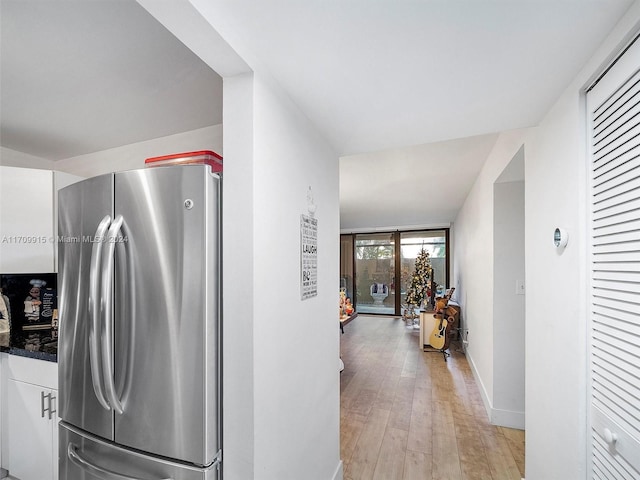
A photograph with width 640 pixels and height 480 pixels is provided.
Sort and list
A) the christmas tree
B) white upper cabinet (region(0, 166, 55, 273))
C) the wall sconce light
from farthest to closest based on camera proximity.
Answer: the christmas tree < white upper cabinet (region(0, 166, 55, 273)) < the wall sconce light

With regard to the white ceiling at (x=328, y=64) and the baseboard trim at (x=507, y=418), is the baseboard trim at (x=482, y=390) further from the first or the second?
the white ceiling at (x=328, y=64)

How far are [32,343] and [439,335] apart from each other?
481 centimetres

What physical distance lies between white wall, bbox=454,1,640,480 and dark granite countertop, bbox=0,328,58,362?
102 inches

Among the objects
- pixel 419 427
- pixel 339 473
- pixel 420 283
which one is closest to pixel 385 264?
pixel 420 283

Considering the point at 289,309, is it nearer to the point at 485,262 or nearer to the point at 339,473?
the point at 339,473

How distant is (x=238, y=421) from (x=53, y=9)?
1.62 metres

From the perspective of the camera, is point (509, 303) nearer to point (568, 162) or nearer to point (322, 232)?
point (568, 162)

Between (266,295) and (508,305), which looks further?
(508,305)

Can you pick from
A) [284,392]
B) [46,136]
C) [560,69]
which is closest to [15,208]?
[46,136]

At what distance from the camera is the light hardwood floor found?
7.06ft

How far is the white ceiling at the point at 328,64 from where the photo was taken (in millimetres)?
920

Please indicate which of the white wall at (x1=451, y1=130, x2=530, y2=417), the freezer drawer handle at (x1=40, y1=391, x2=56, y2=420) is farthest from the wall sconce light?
the freezer drawer handle at (x1=40, y1=391, x2=56, y2=420)

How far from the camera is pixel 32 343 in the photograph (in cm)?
192

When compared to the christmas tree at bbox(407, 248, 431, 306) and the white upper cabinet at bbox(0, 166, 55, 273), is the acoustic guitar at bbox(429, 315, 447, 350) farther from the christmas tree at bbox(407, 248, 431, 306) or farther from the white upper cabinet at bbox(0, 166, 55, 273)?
the white upper cabinet at bbox(0, 166, 55, 273)
